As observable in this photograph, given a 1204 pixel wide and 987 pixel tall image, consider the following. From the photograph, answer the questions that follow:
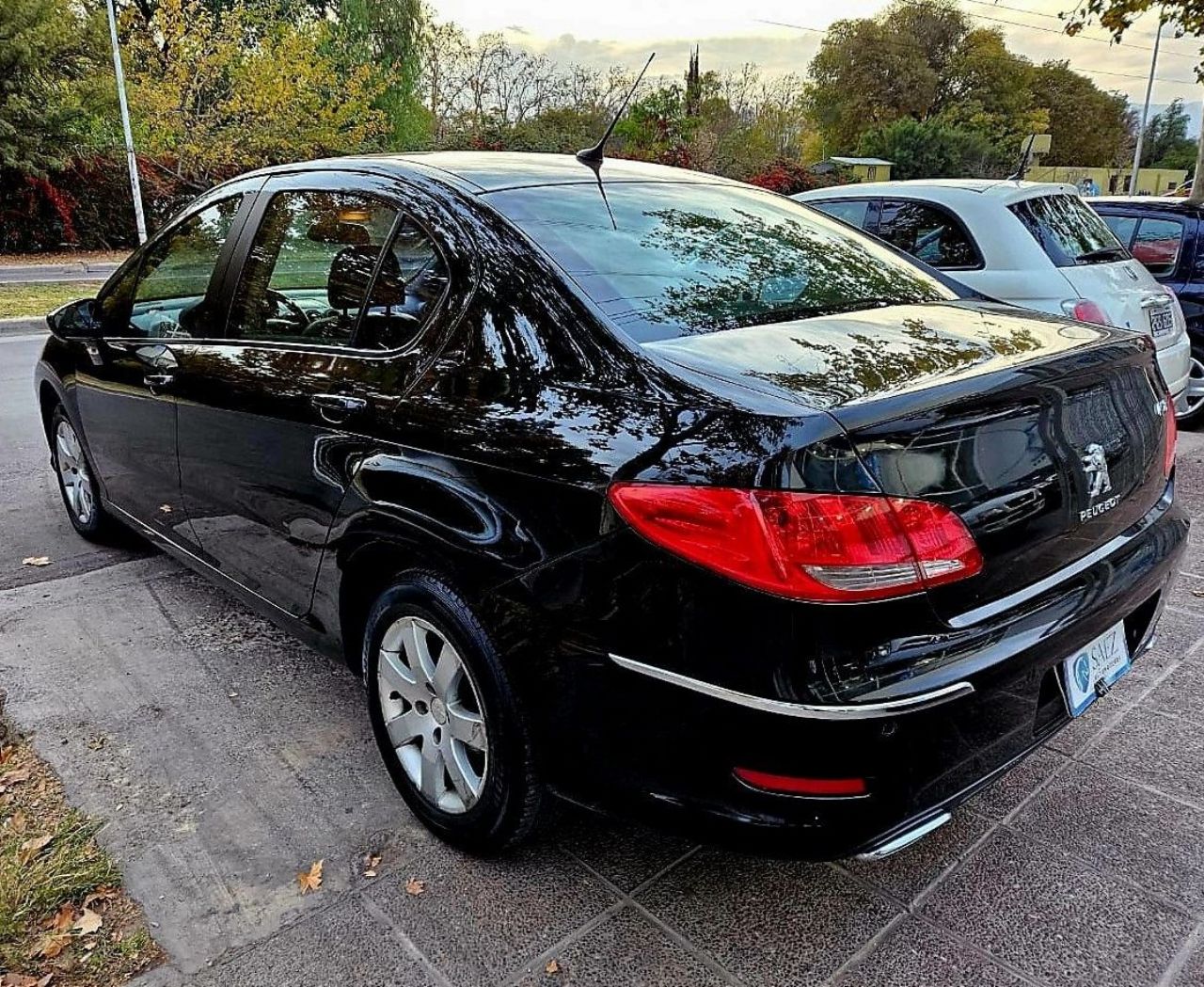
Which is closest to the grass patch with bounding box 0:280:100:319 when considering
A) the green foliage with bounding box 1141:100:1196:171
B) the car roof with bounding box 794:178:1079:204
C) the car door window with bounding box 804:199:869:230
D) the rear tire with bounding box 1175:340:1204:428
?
the car door window with bounding box 804:199:869:230

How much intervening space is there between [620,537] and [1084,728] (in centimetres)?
192

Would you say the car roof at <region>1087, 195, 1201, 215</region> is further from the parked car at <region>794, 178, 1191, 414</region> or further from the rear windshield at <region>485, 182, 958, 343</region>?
the rear windshield at <region>485, 182, 958, 343</region>

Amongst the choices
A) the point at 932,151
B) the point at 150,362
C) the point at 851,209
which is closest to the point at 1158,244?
the point at 851,209

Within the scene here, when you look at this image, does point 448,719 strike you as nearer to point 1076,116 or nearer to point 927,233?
point 927,233

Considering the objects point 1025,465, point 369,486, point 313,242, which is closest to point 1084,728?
point 1025,465

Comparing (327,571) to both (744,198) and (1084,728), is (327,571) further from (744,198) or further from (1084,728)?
(1084,728)

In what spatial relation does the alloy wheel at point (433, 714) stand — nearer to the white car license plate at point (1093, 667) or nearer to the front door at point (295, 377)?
the front door at point (295, 377)

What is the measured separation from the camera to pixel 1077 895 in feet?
6.94

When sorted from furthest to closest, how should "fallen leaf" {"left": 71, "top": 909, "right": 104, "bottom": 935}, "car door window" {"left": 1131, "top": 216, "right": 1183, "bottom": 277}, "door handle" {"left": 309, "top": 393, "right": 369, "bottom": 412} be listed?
"car door window" {"left": 1131, "top": 216, "right": 1183, "bottom": 277}, "door handle" {"left": 309, "top": 393, "right": 369, "bottom": 412}, "fallen leaf" {"left": 71, "top": 909, "right": 104, "bottom": 935}

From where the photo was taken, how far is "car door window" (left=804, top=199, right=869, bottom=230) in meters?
5.94

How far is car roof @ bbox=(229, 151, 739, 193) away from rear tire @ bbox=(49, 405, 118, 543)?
5.97 feet

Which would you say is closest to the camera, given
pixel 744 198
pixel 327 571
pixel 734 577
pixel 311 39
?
pixel 734 577

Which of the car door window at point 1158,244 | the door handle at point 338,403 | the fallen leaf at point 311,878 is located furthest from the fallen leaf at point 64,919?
the car door window at point 1158,244

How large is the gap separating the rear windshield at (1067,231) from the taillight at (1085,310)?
286 mm
